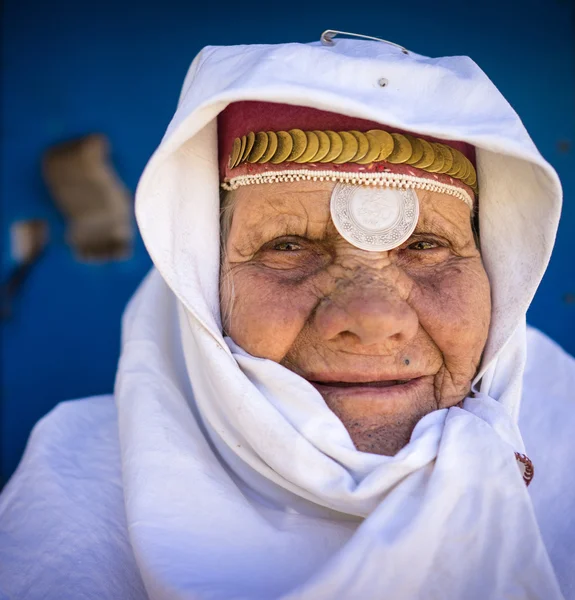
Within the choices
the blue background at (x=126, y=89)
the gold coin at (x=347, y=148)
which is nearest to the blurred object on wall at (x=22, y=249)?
the blue background at (x=126, y=89)

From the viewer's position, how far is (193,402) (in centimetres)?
229

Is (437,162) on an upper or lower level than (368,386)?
upper

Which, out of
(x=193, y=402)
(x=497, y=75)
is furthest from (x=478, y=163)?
(x=497, y=75)

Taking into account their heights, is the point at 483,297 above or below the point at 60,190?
above

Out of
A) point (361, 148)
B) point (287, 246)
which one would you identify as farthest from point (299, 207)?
point (361, 148)

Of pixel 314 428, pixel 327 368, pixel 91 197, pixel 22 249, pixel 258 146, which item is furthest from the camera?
pixel 22 249

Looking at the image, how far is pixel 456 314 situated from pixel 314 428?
21.1 inches

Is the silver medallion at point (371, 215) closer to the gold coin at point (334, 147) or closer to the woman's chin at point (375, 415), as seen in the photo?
the gold coin at point (334, 147)

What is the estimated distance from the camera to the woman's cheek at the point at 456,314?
2014mm

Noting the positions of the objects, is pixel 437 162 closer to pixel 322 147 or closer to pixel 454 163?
pixel 454 163

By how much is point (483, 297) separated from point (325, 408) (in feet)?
2.02

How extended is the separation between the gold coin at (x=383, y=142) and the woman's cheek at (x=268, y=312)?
16.3 inches

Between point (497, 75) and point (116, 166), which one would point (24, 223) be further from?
point (497, 75)

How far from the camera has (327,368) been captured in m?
1.97
